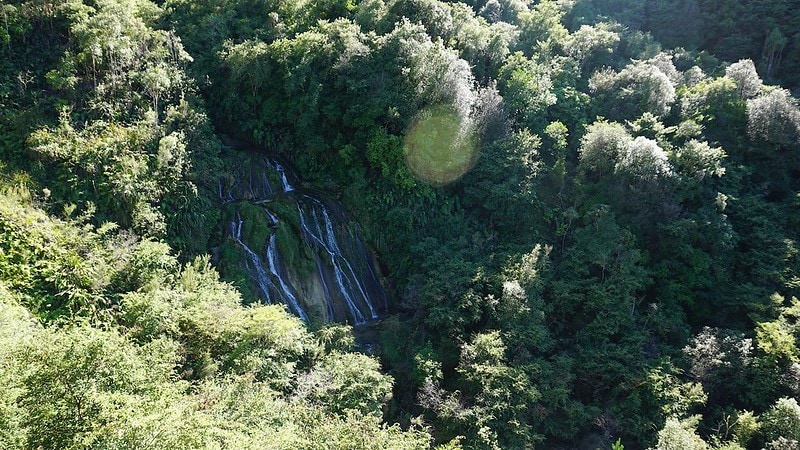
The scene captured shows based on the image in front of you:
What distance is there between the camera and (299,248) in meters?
20.6

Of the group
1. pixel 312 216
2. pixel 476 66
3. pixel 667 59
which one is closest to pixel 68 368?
pixel 312 216

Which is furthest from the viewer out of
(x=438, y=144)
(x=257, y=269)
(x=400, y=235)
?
(x=438, y=144)

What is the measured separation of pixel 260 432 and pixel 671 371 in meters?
16.8

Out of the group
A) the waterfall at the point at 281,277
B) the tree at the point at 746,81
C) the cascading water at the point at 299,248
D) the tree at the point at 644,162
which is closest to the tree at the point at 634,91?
the tree at the point at 746,81

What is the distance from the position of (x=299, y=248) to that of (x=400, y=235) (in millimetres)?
5237

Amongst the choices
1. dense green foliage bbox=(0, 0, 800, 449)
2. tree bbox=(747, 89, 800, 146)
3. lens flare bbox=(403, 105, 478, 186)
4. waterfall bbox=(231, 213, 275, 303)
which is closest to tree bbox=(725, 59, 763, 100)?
dense green foliage bbox=(0, 0, 800, 449)

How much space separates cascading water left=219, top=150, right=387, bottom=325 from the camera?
64.3 ft

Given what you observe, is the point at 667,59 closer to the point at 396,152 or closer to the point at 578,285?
the point at 578,285

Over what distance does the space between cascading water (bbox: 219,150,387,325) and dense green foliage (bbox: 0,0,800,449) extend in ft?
2.85

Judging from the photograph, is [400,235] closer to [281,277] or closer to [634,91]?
[281,277]

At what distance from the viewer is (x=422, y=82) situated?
23234 mm

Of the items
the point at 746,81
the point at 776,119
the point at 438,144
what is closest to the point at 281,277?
the point at 438,144

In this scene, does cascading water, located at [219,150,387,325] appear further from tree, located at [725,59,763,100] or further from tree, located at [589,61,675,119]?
tree, located at [725,59,763,100]

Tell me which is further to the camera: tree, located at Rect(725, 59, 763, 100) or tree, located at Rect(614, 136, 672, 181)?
tree, located at Rect(725, 59, 763, 100)
